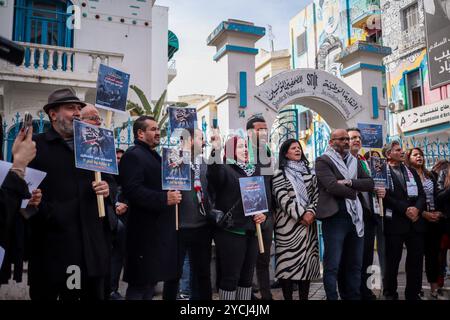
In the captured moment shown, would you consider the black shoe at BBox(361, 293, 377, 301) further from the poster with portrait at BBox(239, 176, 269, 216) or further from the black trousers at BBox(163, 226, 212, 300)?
the black trousers at BBox(163, 226, 212, 300)

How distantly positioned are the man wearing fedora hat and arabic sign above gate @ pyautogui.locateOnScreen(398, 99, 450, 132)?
1495 cm

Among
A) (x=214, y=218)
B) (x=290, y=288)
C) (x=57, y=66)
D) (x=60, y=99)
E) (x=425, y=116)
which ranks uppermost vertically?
(x=57, y=66)

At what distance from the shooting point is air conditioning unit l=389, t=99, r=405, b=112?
1694 centimetres

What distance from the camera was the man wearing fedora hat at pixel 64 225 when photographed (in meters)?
2.69

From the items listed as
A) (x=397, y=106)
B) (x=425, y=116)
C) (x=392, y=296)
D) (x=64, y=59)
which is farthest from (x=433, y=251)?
(x=397, y=106)

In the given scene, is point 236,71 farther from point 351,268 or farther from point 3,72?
point 3,72

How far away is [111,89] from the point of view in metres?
3.56

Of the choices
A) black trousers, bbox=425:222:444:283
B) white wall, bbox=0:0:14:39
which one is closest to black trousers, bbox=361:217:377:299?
black trousers, bbox=425:222:444:283

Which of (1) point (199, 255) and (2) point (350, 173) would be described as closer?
(1) point (199, 255)

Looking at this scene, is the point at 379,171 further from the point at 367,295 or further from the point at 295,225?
the point at 367,295

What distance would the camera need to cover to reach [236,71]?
6848mm

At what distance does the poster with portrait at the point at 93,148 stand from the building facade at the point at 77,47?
647 centimetres

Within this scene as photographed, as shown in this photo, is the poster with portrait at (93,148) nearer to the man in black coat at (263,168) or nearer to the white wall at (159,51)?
the man in black coat at (263,168)

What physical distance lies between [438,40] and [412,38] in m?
2.30
